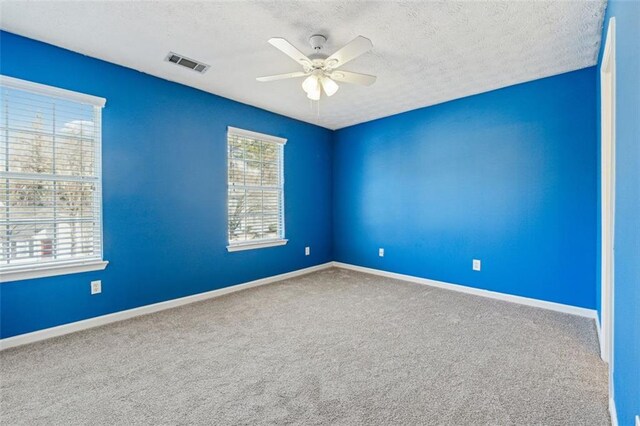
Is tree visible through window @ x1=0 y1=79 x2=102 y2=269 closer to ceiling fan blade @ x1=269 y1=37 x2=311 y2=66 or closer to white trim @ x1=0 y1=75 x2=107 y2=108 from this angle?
white trim @ x1=0 y1=75 x2=107 y2=108

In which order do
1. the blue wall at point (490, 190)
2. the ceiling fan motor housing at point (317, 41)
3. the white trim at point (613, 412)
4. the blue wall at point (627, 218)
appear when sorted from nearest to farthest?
the blue wall at point (627, 218) < the white trim at point (613, 412) < the ceiling fan motor housing at point (317, 41) < the blue wall at point (490, 190)

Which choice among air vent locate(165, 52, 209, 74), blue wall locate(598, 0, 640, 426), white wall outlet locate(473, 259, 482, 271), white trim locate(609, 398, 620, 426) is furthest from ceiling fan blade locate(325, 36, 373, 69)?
white wall outlet locate(473, 259, 482, 271)

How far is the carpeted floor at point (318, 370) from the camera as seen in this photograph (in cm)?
159

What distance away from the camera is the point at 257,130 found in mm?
4066

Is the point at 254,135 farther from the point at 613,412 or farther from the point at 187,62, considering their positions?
the point at 613,412

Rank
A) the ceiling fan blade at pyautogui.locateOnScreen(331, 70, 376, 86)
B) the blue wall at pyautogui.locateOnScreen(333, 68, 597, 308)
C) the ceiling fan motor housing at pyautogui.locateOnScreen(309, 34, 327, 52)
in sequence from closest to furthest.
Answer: the ceiling fan motor housing at pyautogui.locateOnScreen(309, 34, 327, 52), the ceiling fan blade at pyautogui.locateOnScreen(331, 70, 376, 86), the blue wall at pyautogui.locateOnScreen(333, 68, 597, 308)

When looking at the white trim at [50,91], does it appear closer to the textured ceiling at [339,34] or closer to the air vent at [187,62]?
the textured ceiling at [339,34]

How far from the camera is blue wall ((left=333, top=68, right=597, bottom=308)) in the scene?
9.66 ft

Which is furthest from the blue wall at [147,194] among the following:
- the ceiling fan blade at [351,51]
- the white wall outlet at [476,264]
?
the white wall outlet at [476,264]

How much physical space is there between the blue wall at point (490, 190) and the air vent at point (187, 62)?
A: 2.67 meters

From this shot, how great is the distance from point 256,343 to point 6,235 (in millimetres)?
2168

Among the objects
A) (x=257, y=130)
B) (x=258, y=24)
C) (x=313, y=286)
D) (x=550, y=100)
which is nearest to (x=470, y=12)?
(x=258, y=24)

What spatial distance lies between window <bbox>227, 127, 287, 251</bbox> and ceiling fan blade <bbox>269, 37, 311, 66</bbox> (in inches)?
71.6

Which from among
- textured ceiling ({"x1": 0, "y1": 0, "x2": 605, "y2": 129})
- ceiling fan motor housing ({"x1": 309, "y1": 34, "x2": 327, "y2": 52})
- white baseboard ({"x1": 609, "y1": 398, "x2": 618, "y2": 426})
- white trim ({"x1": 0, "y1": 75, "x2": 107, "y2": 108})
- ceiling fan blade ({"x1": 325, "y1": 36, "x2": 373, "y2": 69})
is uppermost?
textured ceiling ({"x1": 0, "y1": 0, "x2": 605, "y2": 129})
